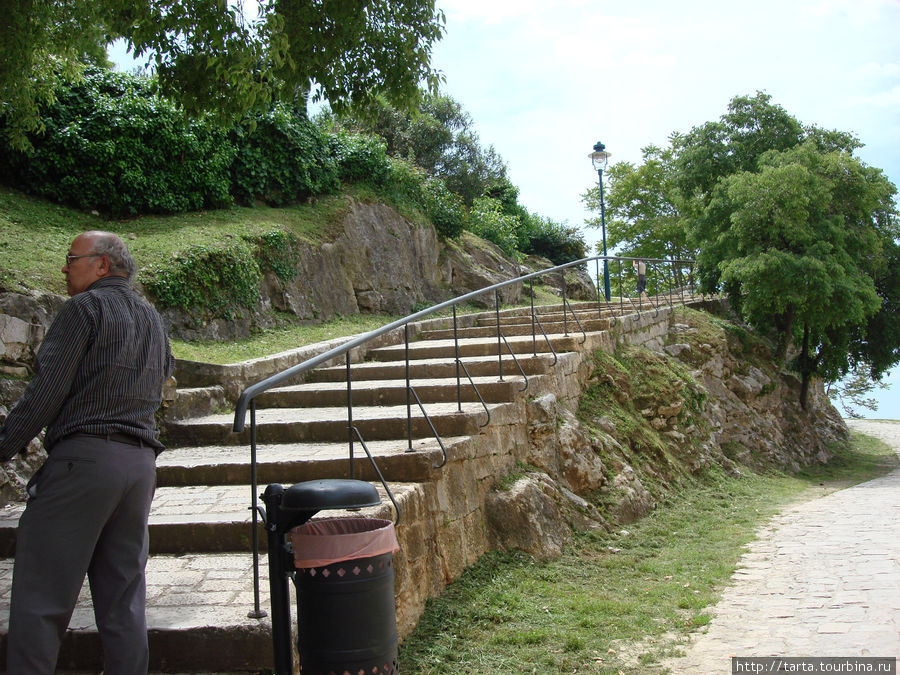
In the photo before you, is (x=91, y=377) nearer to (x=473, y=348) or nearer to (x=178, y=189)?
(x=473, y=348)

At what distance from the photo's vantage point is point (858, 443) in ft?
62.9

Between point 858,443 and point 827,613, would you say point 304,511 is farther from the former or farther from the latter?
point 858,443

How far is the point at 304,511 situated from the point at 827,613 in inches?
131

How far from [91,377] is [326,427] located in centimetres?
310

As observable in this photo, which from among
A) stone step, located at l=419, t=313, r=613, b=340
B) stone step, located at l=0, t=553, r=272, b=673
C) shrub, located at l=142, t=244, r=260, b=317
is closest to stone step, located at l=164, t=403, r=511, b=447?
stone step, located at l=0, t=553, r=272, b=673

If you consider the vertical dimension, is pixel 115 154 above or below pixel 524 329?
above

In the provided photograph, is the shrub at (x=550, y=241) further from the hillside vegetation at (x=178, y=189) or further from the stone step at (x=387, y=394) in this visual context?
the stone step at (x=387, y=394)

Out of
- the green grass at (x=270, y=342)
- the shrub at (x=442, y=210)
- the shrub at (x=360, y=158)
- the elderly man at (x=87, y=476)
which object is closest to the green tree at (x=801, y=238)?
the shrub at (x=442, y=210)

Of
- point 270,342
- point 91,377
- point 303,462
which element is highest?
point 270,342

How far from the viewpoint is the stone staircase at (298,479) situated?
3.34m

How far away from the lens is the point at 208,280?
920 centimetres

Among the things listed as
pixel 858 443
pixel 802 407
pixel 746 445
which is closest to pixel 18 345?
pixel 746 445

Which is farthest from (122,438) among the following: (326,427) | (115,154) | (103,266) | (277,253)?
(115,154)

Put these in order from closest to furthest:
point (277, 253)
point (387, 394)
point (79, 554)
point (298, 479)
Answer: point (79, 554) → point (298, 479) → point (387, 394) → point (277, 253)
